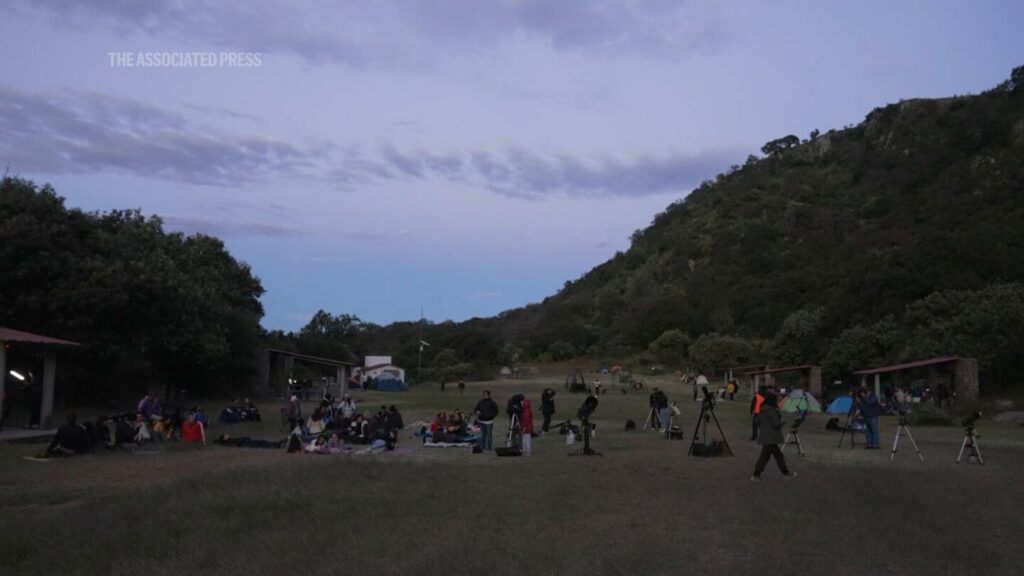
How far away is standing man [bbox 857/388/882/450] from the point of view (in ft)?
62.3

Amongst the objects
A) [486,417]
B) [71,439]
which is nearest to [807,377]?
[486,417]

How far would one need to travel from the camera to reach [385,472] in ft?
48.7

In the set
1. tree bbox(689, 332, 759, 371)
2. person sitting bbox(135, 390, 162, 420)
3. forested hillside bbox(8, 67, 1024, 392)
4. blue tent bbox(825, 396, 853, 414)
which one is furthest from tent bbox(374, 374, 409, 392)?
blue tent bbox(825, 396, 853, 414)

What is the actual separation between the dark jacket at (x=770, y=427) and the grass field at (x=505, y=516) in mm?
639

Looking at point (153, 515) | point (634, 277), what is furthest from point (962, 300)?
point (634, 277)

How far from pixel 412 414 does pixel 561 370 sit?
50.7 metres

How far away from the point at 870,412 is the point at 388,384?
5048 centimetres

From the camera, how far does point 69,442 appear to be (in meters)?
17.3

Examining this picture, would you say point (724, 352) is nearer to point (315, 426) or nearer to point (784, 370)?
point (784, 370)

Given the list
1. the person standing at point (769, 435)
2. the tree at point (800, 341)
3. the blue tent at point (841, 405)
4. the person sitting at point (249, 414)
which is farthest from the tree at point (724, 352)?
the person standing at point (769, 435)

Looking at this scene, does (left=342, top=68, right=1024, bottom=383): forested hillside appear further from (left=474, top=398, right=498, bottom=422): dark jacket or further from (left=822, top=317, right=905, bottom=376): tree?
(left=474, top=398, right=498, bottom=422): dark jacket

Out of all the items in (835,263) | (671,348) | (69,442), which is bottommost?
(69,442)

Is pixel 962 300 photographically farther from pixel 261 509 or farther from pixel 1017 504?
pixel 261 509

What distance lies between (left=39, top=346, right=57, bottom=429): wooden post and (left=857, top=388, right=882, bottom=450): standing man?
1988 cm
